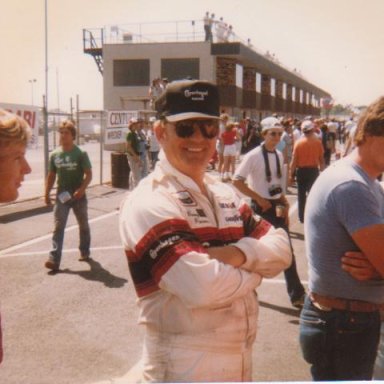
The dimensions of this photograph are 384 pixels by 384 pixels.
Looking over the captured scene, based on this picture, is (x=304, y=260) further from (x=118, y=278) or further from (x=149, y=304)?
(x=149, y=304)

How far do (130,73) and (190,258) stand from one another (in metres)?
35.0

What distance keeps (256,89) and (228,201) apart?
42.3m

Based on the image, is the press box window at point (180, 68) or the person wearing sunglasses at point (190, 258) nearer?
the person wearing sunglasses at point (190, 258)

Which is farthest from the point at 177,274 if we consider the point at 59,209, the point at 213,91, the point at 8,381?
the point at 59,209

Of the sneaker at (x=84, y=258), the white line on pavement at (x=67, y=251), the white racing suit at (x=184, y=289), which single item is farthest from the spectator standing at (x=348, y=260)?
the white line on pavement at (x=67, y=251)

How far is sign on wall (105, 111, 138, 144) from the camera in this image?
12984 millimetres

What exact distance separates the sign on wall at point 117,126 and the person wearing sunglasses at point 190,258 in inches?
447

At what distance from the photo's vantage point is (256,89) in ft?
141

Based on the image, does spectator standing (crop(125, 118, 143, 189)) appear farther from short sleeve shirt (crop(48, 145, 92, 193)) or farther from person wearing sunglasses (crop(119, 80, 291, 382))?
person wearing sunglasses (crop(119, 80, 291, 382))

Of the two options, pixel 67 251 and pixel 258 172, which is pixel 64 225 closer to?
pixel 67 251

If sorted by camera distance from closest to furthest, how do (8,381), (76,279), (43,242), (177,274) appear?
1. (177,274)
2. (8,381)
3. (76,279)
4. (43,242)

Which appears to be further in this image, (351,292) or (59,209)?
(59,209)

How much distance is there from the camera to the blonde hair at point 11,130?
1.70m

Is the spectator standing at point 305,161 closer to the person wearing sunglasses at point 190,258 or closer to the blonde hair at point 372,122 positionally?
the blonde hair at point 372,122
